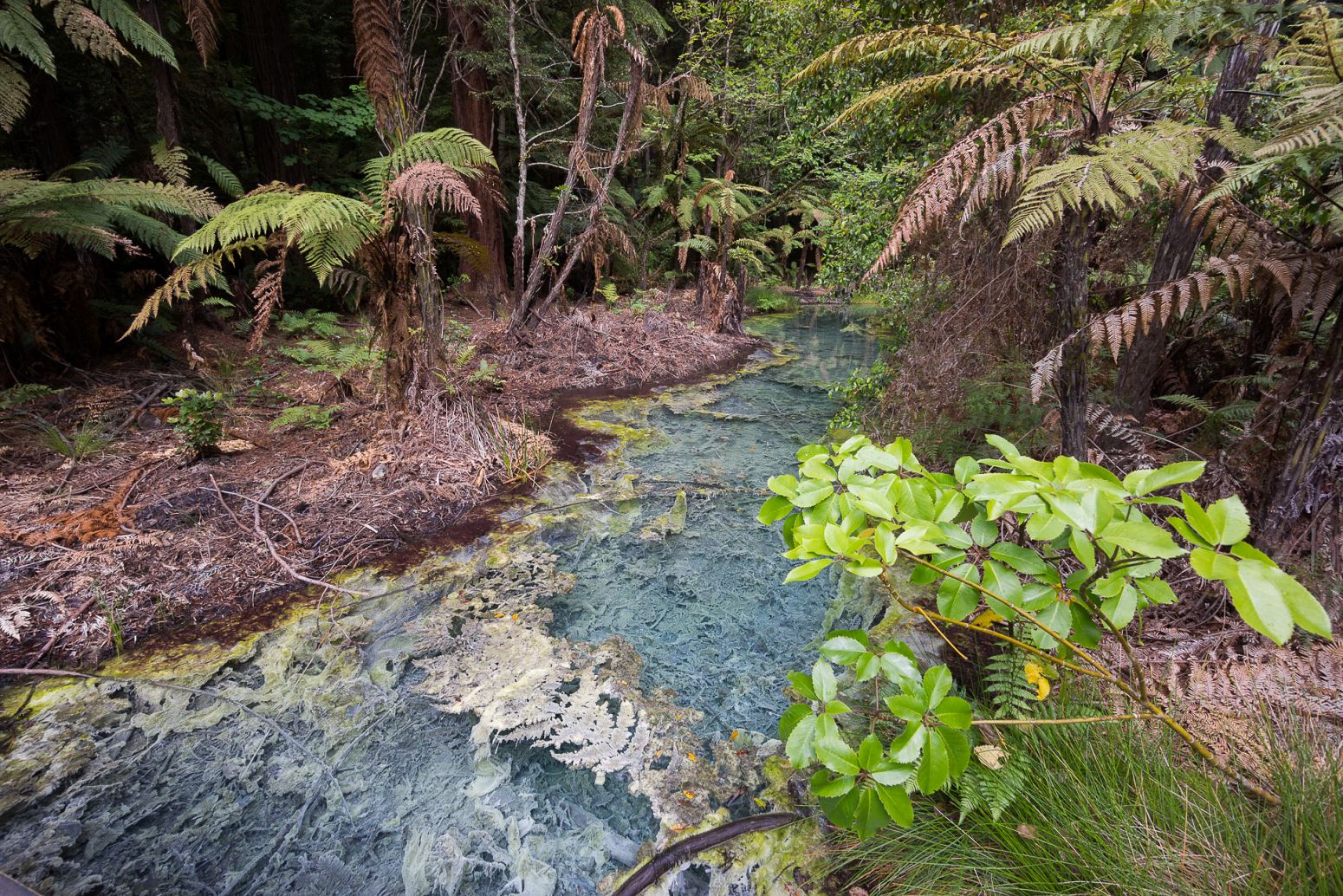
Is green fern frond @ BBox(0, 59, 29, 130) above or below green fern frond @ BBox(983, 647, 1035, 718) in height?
above

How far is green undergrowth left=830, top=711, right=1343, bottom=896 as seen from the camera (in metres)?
0.99

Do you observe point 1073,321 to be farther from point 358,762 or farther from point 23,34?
point 23,34

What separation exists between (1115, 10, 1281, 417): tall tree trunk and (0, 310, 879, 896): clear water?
1.59 meters

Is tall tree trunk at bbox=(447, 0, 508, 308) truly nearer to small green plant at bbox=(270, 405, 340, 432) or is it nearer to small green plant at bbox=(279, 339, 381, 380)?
small green plant at bbox=(279, 339, 381, 380)

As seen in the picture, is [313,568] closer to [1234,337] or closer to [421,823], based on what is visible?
[421,823]

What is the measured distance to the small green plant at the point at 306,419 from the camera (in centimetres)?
359

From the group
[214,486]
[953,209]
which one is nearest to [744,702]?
[953,209]

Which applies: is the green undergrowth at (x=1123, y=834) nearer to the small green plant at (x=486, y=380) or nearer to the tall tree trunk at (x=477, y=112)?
the small green plant at (x=486, y=380)

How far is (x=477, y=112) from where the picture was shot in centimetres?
643

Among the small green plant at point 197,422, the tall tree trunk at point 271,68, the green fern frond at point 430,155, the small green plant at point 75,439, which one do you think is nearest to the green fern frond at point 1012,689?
the green fern frond at point 430,155

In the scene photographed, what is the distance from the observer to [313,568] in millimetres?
2623

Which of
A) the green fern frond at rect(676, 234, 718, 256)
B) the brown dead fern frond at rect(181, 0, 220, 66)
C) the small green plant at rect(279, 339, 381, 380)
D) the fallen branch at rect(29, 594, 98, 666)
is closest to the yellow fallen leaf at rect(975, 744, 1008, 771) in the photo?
the fallen branch at rect(29, 594, 98, 666)

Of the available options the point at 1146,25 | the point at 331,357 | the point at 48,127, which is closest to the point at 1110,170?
the point at 1146,25

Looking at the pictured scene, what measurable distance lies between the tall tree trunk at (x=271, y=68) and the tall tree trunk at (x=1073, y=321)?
7.70 m
